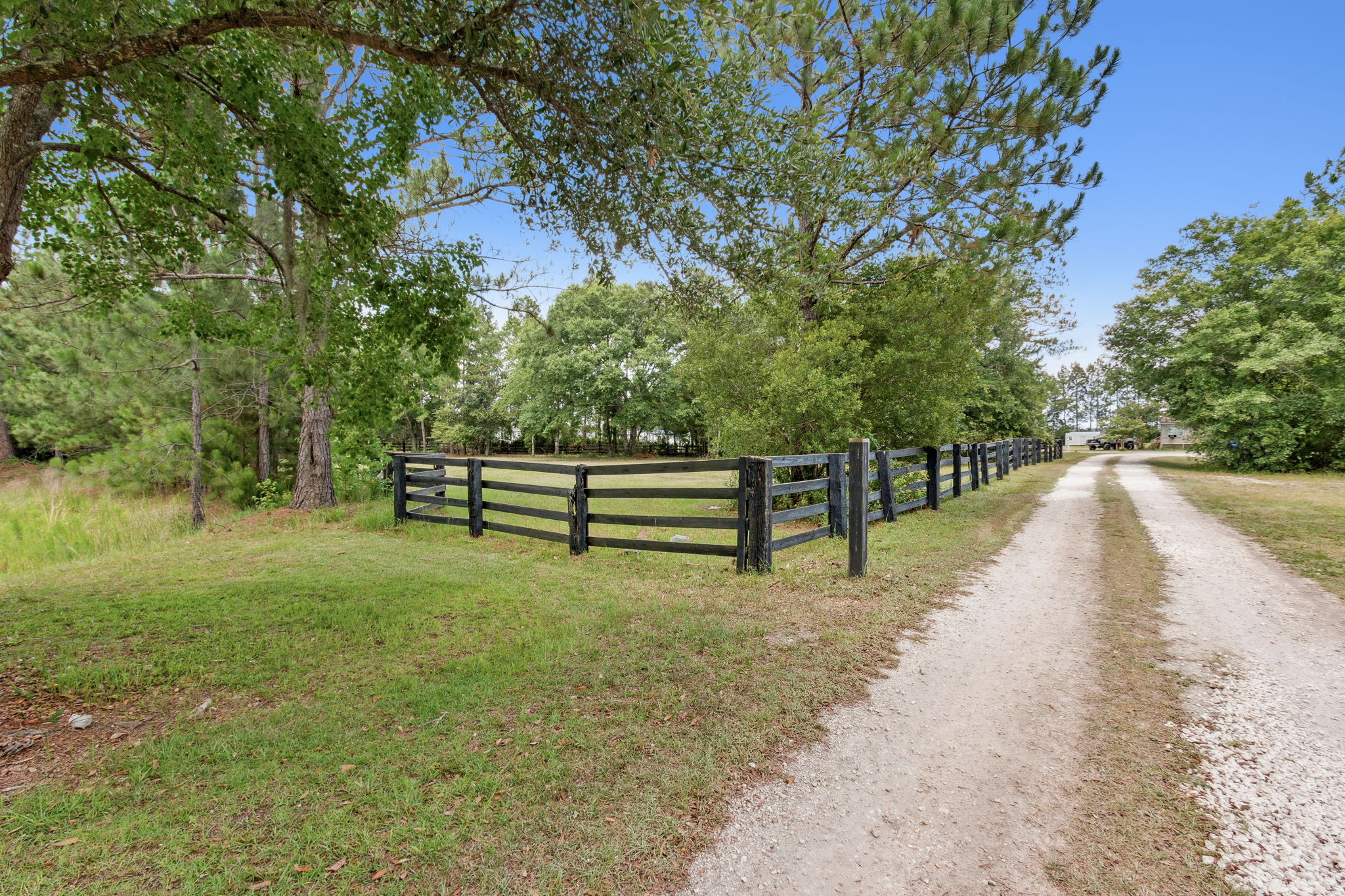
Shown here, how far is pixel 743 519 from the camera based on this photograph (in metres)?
5.85

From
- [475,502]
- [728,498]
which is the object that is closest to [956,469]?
[728,498]

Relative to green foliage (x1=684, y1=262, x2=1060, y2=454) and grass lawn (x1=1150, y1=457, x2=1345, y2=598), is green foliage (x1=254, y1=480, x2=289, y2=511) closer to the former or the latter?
green foliage (x1=684, y1=262, x2=1060, y2=454)

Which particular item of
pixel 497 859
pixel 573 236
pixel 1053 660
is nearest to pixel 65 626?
pixel 497 859

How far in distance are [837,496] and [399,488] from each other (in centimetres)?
772

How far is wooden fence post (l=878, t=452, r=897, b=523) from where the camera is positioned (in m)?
8.88

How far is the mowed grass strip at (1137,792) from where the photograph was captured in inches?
73.9

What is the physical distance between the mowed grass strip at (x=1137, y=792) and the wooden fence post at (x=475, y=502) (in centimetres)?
779

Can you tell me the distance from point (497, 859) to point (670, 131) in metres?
3.91

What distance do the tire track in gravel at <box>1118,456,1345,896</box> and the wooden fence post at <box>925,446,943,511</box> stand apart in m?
4.19

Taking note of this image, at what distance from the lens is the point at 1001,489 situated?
549 inches

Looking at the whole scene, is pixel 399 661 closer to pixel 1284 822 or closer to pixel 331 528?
pixel 1284 822

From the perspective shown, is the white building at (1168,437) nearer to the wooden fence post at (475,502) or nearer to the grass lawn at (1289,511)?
Answer: the grass lawn at (1289,511)

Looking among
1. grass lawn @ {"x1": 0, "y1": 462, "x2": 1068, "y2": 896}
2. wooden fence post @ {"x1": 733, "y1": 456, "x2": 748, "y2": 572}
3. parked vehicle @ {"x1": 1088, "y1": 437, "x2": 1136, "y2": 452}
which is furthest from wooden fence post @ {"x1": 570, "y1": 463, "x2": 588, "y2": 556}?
parked vehicle @ {"x1": 1088, "y1": 437, "x2": 1136, "y2": 452}

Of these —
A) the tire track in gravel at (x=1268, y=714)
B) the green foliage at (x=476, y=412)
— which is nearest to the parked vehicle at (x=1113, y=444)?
the green foliage at (x=476, y=412)
